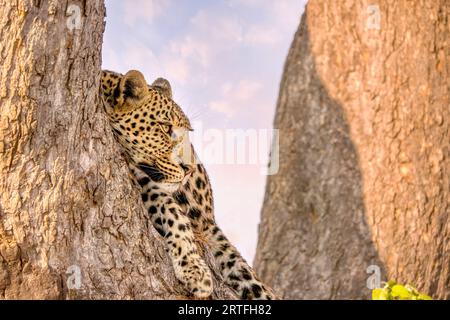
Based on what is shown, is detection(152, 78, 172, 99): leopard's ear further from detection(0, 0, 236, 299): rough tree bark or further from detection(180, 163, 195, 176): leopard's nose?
detection(0, 0, 236, 299): rough tree bark

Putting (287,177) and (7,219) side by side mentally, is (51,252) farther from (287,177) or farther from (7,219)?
(287,177)

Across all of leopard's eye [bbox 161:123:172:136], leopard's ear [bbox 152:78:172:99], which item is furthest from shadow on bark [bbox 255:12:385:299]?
leopard's eye [bbox 161:123:172:136]

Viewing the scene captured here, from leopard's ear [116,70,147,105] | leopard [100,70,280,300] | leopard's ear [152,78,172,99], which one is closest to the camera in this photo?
leopard [100,70,280,300]

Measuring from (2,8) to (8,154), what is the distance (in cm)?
85

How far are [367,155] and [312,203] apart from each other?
83 centimetres

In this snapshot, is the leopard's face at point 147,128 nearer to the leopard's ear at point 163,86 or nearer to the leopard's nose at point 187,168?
the leopard's nose at point 187,168

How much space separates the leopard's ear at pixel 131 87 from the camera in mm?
6883

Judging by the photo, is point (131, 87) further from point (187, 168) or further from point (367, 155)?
point (367, 155)

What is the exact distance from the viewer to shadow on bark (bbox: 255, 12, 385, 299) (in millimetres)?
9773

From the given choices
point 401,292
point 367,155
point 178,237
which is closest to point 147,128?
point 178,237

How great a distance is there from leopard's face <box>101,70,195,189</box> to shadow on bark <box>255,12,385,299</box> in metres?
3.21

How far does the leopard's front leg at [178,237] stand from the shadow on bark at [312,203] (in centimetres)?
372

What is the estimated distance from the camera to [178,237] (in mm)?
6246
